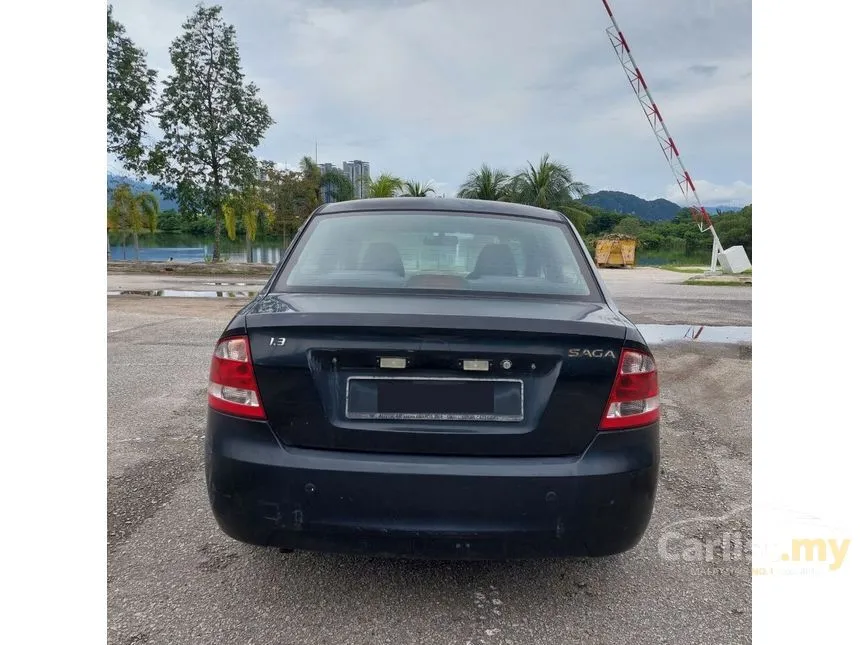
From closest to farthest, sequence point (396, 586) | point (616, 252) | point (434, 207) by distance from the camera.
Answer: point (396, 586) < point (434, 207) < point (616, 252)

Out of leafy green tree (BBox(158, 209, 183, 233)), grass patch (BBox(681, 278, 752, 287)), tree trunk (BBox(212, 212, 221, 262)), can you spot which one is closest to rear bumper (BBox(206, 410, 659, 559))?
grass patch (BBox(681, 278, 752, 287))

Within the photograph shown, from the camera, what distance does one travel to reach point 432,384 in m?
2.02

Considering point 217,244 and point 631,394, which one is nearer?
point 631,394

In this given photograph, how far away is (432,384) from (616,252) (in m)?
35.9

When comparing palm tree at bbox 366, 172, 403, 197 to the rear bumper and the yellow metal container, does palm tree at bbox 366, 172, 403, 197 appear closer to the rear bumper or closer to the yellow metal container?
the yellow metal container

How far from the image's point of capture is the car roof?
10.1 ft

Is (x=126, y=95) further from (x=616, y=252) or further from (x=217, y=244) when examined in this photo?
(x=616, y=252)

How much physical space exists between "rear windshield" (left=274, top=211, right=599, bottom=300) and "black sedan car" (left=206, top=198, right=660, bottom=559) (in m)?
0.45

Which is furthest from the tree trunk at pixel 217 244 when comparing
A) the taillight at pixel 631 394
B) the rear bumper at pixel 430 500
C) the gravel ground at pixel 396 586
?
the taillight at pixel 631 394

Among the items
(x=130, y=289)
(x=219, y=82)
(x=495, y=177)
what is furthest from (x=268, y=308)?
(x=495, y=177)

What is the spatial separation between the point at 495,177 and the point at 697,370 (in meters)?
32.5

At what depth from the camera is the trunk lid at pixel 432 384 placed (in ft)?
6.56

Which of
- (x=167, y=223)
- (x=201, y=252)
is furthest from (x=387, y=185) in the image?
(x=167, y=223)

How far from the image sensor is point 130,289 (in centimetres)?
1534
